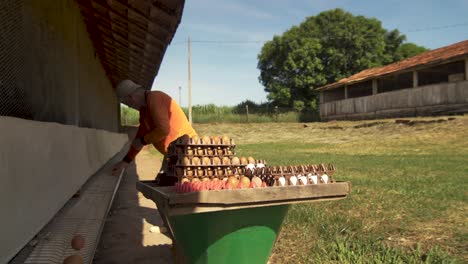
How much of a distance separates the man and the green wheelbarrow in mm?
863

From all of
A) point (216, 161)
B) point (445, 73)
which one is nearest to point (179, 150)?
point (216, 161)

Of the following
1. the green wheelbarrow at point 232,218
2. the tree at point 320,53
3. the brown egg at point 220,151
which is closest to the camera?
the green wheelbarrow at point 232,218

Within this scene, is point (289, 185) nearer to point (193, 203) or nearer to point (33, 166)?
point (193, 203)

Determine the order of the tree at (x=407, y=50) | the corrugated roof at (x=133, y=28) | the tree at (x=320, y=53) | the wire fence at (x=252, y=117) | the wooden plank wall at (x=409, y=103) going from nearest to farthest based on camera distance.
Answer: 1. the corrugated roof at (x=133, y=28)
2. the wooden plank wall at (x=409, y=103)
3. the wire fence at (x=252, y=117)
4. the tree at (x=320, y=53)
5. the tree at (x=407, y=50)

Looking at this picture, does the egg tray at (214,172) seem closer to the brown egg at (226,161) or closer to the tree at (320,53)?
the brown egg at (226,161)

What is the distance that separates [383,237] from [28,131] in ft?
11.4

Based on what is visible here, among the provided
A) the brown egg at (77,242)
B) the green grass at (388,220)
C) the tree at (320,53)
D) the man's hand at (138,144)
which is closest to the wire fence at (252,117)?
the tree at (320,53)

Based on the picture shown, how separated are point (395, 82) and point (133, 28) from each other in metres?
28.4

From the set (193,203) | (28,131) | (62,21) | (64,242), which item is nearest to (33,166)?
(28,131)

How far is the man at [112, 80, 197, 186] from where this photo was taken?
3.63m

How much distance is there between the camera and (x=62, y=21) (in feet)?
19.8

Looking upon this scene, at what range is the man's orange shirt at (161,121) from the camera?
3633mm

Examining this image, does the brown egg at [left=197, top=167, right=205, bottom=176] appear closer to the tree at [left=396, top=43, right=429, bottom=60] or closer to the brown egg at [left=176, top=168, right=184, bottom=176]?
the brown egg at [left=176, top=168, right=184, bottom=176]

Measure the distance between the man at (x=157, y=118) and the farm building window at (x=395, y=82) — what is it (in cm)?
2916
